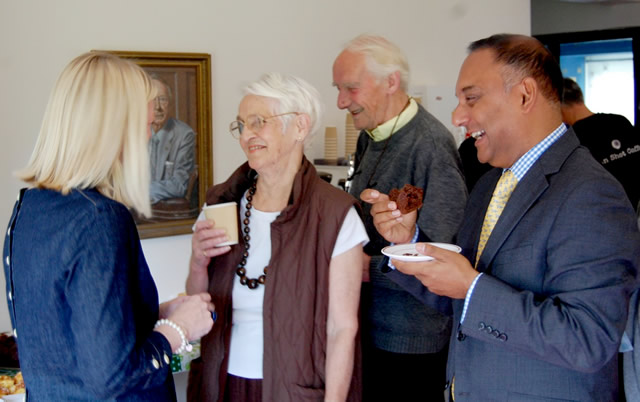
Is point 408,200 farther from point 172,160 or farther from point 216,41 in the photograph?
point 216,41

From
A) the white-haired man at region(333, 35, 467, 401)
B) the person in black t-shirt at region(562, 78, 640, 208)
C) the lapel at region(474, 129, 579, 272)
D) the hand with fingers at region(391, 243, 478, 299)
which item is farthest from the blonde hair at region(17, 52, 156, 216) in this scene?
the person in black t-shirt at region(562, 78, 640, 208)

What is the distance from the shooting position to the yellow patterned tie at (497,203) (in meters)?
1.73

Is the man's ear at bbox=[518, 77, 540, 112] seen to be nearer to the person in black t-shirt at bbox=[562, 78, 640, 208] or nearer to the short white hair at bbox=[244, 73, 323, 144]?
the short white hair at bbox=[244, 73, 323, 144]

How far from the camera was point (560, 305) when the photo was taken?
142cm

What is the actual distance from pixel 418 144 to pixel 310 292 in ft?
2.61

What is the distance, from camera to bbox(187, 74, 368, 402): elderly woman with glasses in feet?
6.43

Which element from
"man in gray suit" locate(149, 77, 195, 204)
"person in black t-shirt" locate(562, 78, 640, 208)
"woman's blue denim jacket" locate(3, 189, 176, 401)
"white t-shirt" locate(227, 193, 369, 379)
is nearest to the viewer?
"woman's blue denim jacket" locate(3, 189, 176, 401)

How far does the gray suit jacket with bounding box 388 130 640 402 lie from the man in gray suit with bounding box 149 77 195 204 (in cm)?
202

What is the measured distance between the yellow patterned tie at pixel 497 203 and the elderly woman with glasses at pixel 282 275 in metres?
0.41

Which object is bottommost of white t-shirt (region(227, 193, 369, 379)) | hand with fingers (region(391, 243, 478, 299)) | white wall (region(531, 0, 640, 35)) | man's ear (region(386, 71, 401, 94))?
white t-shirt (region(227, 193, 369, 379))

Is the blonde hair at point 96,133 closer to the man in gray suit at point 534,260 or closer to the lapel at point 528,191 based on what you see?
the man in gray suit at point 534,260

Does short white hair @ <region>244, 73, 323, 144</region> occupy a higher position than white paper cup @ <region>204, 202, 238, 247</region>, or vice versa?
short white hair @ <region>244, 73, 323, 144</region>

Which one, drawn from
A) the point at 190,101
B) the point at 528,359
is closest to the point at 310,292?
the point at 528,359

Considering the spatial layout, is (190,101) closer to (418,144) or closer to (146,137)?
(418,144)
